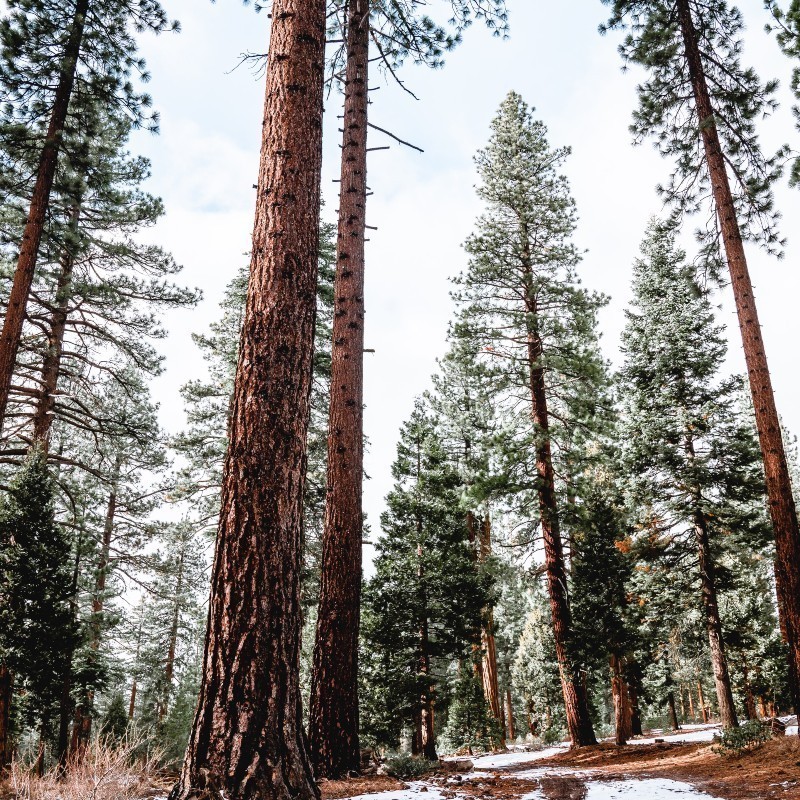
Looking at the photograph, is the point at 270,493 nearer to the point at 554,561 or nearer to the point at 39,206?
the point at 39,206

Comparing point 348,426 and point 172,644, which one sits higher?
point 348,426

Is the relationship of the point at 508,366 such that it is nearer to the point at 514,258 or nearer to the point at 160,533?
the point at 514,258

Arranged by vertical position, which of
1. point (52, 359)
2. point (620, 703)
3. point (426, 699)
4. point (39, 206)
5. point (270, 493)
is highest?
point (39, 206)

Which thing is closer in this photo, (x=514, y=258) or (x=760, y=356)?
(x=760, y=356)

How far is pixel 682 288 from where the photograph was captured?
1634cm

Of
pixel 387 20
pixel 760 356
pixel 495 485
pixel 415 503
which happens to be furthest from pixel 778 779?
pixel 387 20

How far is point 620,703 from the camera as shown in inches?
608

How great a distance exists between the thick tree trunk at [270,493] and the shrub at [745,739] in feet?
29.3

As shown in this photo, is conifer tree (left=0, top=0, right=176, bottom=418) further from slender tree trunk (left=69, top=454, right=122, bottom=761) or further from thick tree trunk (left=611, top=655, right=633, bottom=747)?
thick tree trunk (left=611, top=655, right=633, bottom=747)

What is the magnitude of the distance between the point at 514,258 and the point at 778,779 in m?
12.5

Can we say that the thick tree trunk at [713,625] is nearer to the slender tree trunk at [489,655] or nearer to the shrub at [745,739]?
the shrub at [745,739]

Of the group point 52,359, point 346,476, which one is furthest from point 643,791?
point 52,359

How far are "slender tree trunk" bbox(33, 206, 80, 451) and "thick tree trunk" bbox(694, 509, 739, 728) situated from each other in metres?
17.0

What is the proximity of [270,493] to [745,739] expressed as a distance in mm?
9783
